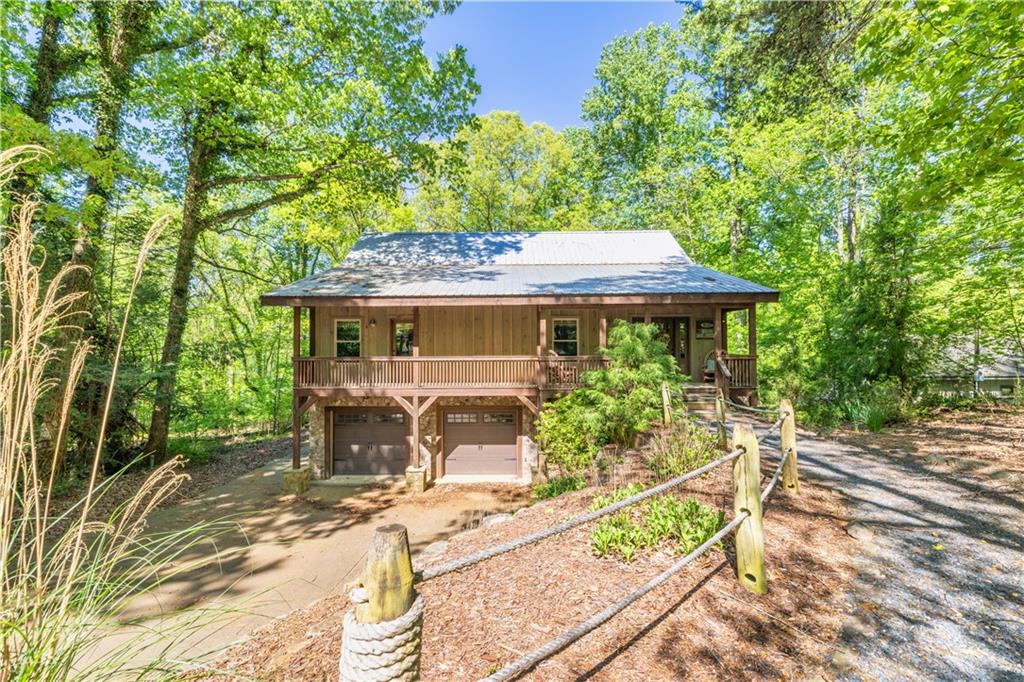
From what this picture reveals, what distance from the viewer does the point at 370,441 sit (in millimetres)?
11719

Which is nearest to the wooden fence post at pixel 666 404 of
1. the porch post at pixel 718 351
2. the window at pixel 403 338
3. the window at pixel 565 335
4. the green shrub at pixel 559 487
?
the green shrub at pixel 559 487

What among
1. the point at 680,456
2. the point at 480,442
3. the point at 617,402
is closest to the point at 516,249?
the point at 480,442

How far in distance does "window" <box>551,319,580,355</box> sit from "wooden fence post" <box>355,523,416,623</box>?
35.9 ft

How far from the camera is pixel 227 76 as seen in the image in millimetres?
10188

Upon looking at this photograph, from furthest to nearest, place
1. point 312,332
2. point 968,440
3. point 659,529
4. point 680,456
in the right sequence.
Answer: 1. point 312,332
2. point 968,440
3. point 680,456
4. point 659,529

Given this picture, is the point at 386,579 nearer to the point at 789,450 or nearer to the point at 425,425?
the point at 789,450

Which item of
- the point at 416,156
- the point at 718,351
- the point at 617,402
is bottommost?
the point at 617,402

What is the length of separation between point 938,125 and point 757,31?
7.85m

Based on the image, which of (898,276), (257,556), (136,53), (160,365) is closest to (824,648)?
(257,556)

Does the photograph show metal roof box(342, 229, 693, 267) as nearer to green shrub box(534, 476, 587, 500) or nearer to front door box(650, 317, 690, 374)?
front door box(650, 317, 690, 374)

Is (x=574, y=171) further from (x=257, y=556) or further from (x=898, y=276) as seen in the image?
(x=257, y=556)

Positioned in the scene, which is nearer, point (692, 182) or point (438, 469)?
point (438, 469)

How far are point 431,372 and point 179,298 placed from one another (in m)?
7.66

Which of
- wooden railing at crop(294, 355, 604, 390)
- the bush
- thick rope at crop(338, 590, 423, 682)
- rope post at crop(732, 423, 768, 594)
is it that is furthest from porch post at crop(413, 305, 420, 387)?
thick rope at crop(338, 590, 423, 682)
